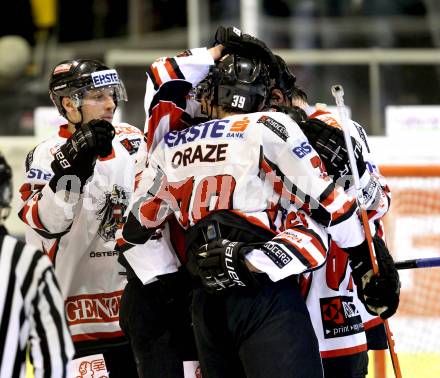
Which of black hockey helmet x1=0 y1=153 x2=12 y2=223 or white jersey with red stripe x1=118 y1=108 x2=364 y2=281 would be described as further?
white jersey with red stripe x1=118 y1=108 x2=364 y2=281

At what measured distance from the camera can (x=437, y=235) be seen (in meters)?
4.54

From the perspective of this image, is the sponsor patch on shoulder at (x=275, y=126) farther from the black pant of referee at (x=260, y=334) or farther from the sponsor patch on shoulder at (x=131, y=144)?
the sponsor patch on shoulder at (x=131, y=144)

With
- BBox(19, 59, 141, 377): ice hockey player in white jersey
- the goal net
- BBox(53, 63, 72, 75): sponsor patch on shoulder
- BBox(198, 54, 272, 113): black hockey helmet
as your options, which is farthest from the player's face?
the goal net

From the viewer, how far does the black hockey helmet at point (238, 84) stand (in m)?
2.46

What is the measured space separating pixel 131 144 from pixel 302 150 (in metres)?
0.96

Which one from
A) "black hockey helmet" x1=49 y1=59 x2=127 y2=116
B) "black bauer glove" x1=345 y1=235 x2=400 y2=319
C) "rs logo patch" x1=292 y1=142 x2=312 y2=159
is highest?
"rs logo patch" x1=292 y1=142 x2=312 y2=159

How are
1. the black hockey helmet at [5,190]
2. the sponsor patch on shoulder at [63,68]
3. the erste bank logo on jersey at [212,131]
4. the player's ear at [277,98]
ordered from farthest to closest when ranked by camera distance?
the sponsor patch on shoulder at [63,68] < the player's ear at [277,98] < the erste bank logo on jersey at [212,131] < the black hockey helmet at [5,190]

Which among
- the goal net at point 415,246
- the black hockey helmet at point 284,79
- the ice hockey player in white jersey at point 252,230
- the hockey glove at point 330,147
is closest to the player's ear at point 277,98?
the black hockey helmet at point 284,79

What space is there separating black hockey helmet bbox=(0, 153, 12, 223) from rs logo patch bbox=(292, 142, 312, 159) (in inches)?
26.8

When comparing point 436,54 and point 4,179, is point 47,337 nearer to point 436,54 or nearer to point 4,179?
point 4,179

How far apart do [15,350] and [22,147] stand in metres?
3.70

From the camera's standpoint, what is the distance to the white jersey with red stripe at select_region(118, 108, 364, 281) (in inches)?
90.1

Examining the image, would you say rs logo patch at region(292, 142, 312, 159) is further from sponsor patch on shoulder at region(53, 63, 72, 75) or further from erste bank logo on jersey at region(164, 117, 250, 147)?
sponsor patch on shoulder at region(53, 63, 72, 75)

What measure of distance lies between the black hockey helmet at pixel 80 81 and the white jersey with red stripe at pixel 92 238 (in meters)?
0.11
